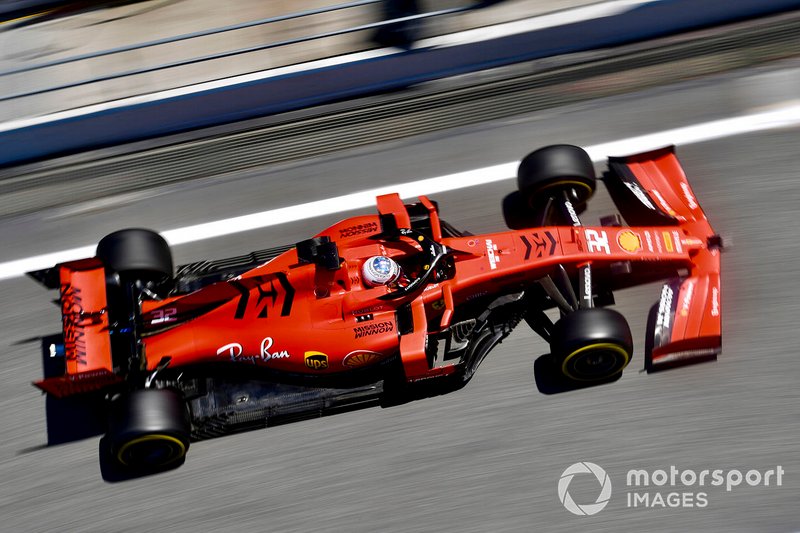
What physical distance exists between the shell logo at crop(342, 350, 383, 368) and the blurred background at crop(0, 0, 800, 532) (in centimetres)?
58

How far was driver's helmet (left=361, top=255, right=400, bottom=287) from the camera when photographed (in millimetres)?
5539

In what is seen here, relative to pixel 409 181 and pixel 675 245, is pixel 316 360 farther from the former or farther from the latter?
pixel 675 245

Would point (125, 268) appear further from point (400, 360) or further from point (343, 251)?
point (400, 360)

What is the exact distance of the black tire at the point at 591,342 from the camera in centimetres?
543

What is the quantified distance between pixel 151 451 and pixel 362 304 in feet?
6.11

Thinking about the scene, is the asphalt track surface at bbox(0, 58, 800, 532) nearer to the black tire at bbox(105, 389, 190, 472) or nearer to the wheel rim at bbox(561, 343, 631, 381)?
the wheel rim at bbox(561, 343, 631, 381)

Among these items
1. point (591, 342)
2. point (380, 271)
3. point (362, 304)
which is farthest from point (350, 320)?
point (591, 342)

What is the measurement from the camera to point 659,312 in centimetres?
579

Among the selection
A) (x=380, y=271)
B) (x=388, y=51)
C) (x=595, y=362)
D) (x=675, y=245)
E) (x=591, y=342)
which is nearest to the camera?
(x=591, y=342)

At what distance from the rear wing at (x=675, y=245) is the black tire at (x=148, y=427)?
3.46 m

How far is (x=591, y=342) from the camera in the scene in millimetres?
5422

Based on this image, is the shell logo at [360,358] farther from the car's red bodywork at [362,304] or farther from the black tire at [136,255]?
the black tire at [136,255]

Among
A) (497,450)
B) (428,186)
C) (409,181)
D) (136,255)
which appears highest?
(409,181)

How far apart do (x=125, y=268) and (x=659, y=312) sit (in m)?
4.07
